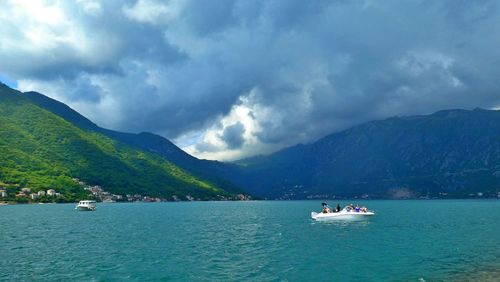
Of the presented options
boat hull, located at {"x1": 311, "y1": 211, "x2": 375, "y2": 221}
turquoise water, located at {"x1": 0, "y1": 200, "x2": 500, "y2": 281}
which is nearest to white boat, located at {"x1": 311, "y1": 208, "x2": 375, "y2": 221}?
boat hull, located at {"x1": 311, "y1": 211, "x2": 375, "y2": 221}

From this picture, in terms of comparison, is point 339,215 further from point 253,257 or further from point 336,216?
point 253,257

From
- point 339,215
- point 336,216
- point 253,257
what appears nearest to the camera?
point 253,257

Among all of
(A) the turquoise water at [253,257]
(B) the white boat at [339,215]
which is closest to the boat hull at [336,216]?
(B) the white boat at [339,215]

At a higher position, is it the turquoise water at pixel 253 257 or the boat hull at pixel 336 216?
the boat hull at pixel 336 216

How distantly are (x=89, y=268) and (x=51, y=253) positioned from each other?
15.5m

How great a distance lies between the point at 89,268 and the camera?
49.6 m

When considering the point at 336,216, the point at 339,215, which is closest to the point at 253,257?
the point at 336,216

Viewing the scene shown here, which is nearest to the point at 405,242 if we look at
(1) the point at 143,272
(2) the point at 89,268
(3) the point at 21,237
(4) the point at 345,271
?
(4) the point at 345,271

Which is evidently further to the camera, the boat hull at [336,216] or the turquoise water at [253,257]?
the boat hull at [336,216]

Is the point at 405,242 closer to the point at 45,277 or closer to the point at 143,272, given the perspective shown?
the point at 143,272

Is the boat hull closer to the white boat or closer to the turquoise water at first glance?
the white boat

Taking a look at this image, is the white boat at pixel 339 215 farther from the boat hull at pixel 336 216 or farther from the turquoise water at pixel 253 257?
the turquoise water at pixel 253 257

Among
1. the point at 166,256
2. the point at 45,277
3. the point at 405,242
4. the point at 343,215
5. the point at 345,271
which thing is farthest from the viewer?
the point at 343,215

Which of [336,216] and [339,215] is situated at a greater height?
[339,215]
